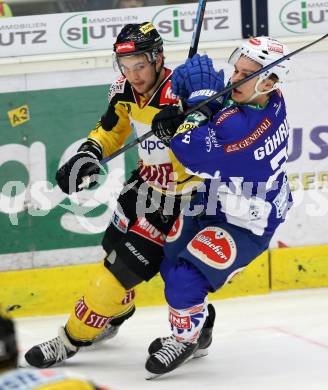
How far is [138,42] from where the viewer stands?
3.53m

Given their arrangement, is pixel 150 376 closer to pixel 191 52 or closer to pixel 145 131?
pixel 145 131

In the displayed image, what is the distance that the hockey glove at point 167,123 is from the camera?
335 centimetres

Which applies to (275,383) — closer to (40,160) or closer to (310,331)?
(310,331)

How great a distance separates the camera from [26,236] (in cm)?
491

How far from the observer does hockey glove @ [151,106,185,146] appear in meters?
3.35

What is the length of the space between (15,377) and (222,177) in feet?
6.07

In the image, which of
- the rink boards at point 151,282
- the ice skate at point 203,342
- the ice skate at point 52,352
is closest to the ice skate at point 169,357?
the ice skate at point 203,342

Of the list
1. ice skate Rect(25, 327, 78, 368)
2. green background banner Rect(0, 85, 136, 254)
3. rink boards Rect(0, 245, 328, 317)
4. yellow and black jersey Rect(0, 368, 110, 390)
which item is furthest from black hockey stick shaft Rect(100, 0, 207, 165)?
yellow and black jersey Rect(0, 368, 110, 390)

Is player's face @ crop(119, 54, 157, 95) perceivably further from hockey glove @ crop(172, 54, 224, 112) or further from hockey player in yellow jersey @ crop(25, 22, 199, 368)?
hockey glove @ crop(172, 54, 224, 112)

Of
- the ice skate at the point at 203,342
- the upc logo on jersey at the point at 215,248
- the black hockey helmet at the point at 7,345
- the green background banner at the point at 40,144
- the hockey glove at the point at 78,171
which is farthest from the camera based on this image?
the green background banner at the point at 40,144

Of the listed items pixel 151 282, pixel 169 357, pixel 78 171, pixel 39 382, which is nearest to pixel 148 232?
pixel 78 171

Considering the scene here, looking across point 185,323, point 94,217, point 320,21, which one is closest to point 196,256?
point 185,323

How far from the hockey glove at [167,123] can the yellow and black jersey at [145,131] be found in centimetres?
22

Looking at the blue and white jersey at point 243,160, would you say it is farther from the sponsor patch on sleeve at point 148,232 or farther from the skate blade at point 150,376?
the skate blade at point 150,376
